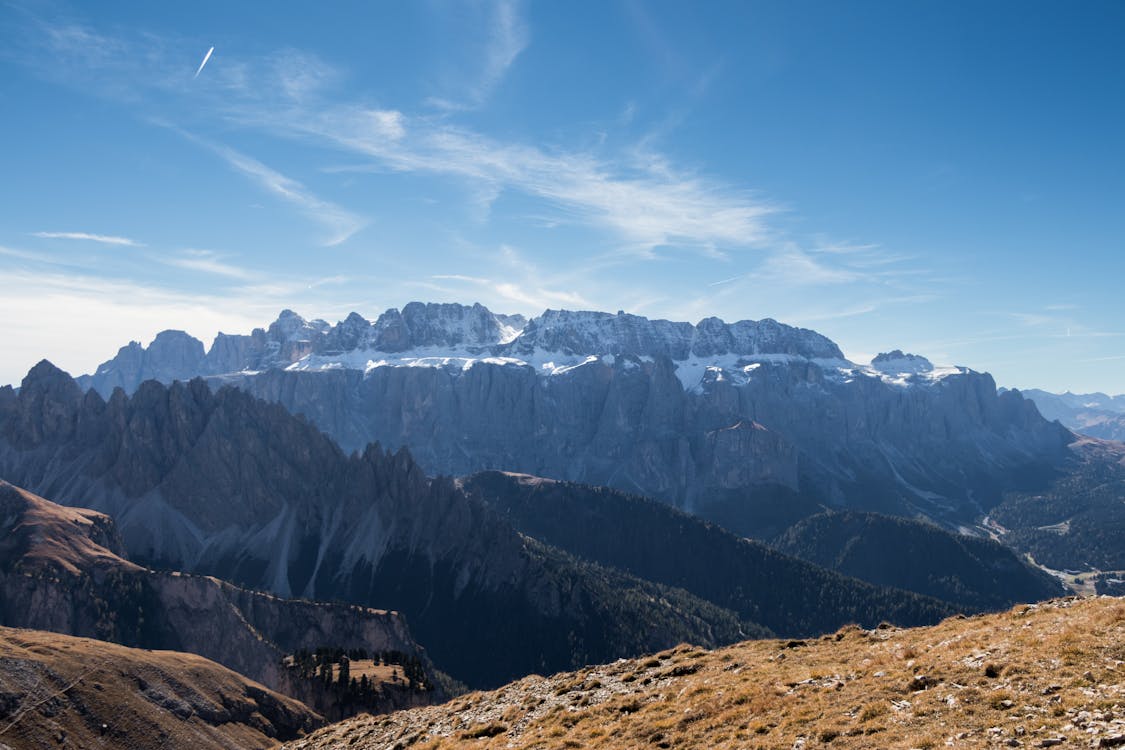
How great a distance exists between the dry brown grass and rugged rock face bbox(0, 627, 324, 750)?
49.4 m

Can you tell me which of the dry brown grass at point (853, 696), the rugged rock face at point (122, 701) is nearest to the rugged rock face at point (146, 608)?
the rugged rock face at point (122, 701)

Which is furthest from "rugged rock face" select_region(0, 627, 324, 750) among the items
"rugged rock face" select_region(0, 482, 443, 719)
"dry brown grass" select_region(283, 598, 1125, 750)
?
"dry brown grass" select_region(283, 598, 1125, 750)

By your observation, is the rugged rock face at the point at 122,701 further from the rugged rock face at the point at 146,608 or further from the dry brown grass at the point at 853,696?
the dry brown grass at the point at 853,696

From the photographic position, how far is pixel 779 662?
42.0 metres

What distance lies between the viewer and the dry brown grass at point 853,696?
25250 mm

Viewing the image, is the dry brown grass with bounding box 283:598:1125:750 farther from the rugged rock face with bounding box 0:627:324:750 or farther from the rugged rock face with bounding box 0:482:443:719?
the rugged rock face with bounding box 0:482:443:719

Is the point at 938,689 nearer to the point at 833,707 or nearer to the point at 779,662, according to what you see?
the point at 833,707

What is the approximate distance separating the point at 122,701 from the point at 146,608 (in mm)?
97429

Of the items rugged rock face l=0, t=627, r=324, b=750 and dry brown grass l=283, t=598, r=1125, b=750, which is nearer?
dry brown grass l=283, t=598, r=1125, b=750

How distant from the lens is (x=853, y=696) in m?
30.9

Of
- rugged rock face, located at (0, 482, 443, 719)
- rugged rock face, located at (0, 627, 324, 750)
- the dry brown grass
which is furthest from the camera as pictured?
rugged rock face, located at (0, 482, 443, 719)

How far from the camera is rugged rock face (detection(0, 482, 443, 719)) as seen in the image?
164 m

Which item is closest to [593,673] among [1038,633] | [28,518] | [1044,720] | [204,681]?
[1038,633]

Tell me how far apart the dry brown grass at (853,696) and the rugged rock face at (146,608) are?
10737 centimetres
